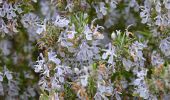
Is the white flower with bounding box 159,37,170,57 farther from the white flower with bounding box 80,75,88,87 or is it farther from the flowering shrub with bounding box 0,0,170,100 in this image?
the white flower with bounding box 80,75,88,87

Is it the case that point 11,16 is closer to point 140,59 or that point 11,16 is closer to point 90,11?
point 90,11

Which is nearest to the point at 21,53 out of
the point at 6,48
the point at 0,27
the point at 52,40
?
the point at 6,48

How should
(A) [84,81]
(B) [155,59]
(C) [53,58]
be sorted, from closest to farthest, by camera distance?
(A) [84,81] → (C) [53,58] → (B) [155,59]

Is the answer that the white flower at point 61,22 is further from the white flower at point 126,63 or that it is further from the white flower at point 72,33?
the white flower at point 126,63

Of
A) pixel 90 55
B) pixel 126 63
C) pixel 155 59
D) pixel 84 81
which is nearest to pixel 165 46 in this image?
pixel 155 59

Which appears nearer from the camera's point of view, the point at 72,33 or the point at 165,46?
the point at 72,33

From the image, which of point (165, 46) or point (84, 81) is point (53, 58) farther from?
point (165, 46)

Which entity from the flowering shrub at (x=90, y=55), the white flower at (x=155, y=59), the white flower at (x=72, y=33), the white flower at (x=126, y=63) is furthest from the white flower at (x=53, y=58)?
the white flower at (x=155, y=59)

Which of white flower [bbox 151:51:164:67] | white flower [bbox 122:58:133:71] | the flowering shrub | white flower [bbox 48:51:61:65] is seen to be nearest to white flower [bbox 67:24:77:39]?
the flowering shrub
